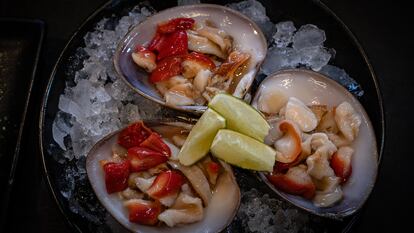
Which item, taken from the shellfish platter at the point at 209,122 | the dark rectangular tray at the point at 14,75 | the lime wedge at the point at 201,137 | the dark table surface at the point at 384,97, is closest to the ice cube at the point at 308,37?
the shellfish platter at the point at 209,122

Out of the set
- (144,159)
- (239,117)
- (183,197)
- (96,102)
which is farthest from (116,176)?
(239,117)

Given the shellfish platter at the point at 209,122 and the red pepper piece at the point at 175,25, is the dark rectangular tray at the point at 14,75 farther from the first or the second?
the red pepper piece at the point at 175,25

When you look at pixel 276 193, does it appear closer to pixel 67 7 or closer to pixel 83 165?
pixel 83 165

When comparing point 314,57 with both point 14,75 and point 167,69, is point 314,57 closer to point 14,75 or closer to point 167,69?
point 167,69

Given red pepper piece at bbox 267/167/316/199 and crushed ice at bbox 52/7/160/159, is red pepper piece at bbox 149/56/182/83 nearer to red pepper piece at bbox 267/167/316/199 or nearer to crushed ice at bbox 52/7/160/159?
crushed ice at bbox 52/7/160/159

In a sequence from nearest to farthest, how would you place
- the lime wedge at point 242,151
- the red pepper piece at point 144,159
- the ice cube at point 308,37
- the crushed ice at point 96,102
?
1. the lime wedge at point 242,151
2. the red pepper piece at point 144,159
3. the crushed ice at point 96,102
4. the ice cube at point 308,37

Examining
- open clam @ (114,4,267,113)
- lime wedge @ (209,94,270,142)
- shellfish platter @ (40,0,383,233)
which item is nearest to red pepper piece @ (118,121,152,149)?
shellfish platter @ (40,0,383,233)
